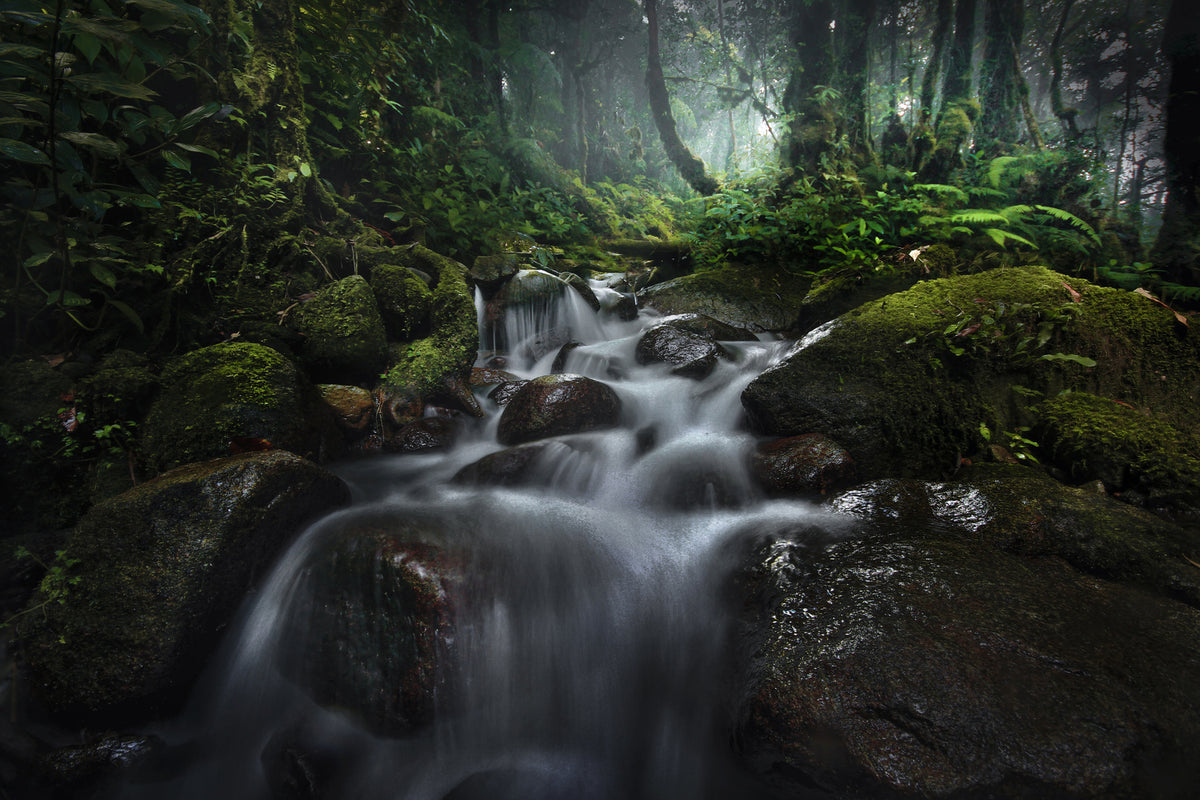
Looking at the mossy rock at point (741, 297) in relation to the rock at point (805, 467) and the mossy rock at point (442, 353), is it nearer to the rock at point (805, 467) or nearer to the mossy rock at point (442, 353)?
the mossy rock at point (442, 353)

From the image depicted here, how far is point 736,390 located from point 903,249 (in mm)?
3388

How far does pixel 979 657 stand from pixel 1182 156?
260 inches

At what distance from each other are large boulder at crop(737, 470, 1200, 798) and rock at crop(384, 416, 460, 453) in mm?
3115

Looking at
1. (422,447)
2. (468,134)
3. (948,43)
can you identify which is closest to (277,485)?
(422,447)

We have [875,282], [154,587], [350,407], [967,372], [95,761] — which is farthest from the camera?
[875,282]

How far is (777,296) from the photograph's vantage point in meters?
7.45

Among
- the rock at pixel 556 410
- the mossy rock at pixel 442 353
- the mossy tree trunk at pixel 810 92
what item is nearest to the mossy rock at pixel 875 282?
the rock at pixel 556 410

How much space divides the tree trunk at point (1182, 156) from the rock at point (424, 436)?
731 centimetres

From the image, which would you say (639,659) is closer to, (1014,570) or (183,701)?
(1014,570)

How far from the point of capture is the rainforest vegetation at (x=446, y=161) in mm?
2992

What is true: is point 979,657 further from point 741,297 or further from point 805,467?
point 741,297

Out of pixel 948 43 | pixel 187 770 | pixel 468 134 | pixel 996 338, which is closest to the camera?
Answer: pixel 187 770

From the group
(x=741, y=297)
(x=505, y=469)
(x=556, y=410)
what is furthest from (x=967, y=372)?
(x=741, y=297)

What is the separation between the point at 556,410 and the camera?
4629mm
